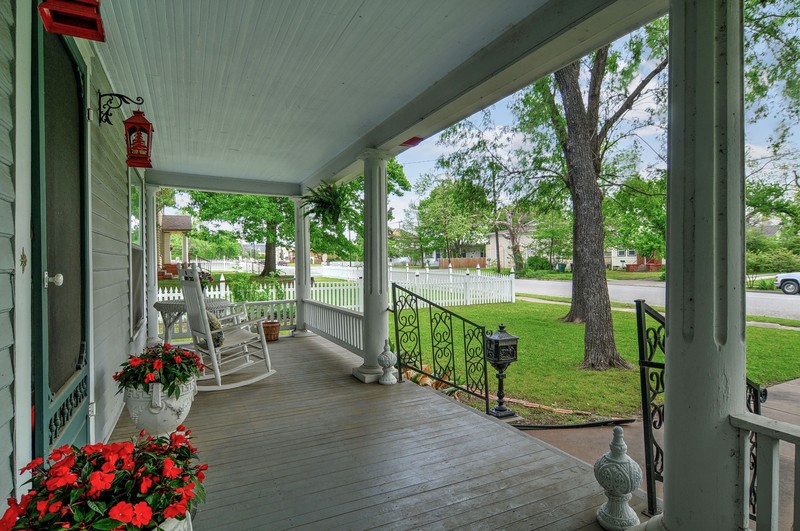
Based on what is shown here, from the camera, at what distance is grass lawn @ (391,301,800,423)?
→ 4.61 metres

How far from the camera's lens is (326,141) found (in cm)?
469

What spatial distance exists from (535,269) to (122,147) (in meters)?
21.0

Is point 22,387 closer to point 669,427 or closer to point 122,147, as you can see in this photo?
point 669,427

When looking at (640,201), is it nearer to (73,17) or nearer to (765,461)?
(765,461)

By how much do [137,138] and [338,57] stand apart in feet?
5.33

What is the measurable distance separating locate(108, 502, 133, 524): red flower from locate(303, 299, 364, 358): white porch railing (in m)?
3.83

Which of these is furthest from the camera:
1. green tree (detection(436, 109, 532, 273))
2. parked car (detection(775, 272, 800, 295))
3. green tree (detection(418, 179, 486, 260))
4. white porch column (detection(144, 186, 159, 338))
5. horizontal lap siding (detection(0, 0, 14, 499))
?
green tree (detection(418, 179, 486, 260))

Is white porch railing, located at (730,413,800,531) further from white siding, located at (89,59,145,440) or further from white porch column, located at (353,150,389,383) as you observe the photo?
white porch column, located at (353,150,389,383)

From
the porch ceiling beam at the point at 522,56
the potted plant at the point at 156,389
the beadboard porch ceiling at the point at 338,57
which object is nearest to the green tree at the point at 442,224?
the beadboard porch ceiling at the point at 338,57

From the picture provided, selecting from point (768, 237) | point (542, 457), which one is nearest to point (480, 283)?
point (768, 237)

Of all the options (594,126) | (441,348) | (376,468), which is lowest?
(376,468)

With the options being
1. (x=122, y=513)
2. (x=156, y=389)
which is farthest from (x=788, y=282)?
(x=122, y=513)

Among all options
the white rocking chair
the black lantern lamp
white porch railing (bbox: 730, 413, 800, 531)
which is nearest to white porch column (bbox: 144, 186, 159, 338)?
the white rocking chair

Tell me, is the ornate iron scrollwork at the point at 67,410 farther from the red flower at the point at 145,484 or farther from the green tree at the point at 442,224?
the green tree at the point at 442,224
